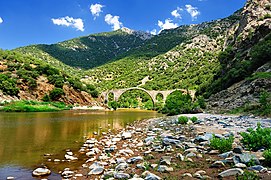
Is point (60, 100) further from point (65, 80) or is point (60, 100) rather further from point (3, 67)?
point (3, 67)

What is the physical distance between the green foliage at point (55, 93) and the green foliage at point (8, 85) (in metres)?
7.43

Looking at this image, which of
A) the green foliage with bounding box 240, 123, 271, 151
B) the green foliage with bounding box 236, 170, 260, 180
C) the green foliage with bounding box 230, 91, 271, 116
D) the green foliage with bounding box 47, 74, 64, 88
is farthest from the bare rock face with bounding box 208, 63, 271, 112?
the green foliage with bounding box 47, 74, 64, 88

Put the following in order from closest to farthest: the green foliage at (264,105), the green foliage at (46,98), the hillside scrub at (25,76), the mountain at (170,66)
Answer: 1. the green foliage at (264,105)
2. the hillside scrub at (25,76)
3. the green foliage at (46,98)
4. the mountain at (170,66)

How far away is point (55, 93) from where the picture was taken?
58.4 meters

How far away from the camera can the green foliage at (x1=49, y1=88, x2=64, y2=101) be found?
58156 mm

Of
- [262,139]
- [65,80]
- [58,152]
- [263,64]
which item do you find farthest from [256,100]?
[65,80]

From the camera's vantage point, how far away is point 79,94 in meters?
65.1

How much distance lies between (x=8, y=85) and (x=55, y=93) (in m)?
10.4

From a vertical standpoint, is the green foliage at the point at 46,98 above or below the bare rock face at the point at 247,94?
above

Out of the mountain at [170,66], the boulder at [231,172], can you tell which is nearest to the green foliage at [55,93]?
the mountain at [170,66]

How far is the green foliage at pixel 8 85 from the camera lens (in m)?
49.8

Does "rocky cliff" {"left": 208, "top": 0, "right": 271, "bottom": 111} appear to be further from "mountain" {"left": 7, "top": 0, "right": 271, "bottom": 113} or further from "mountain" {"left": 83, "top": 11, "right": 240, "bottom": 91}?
"mountain" {"left": 83, "top": 11, "right": 240, "bottom": 91}

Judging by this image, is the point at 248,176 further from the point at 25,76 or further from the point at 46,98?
the point at 25,76

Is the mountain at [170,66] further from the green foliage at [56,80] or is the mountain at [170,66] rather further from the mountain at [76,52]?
the green foliage at [56,80]
